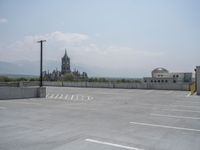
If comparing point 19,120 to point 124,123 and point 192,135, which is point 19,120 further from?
point 192,135

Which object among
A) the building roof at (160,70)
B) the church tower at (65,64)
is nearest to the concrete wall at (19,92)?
the church tower at (65,64)

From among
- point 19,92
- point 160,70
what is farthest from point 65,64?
point 19,92

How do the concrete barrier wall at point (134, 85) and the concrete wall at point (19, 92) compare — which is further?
the concrete barrier wall at point (134, 85)

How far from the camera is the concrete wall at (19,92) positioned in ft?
60.0

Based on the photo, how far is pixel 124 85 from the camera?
35969 millimetres

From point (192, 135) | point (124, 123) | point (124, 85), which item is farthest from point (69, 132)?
point (124, 85)

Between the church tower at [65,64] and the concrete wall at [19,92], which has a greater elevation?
the church tower at [65,64]

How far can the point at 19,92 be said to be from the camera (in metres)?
19.1

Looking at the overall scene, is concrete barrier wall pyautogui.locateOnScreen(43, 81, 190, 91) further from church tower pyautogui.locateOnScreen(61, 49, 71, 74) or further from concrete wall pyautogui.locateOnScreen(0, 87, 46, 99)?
church tower pyautogui.locateOnScreen(61, 49, 71, 74)

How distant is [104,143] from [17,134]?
2.88 m

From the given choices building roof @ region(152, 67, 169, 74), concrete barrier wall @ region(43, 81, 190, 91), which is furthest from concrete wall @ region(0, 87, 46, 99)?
building roof @ region(152, 67, 169, 74)

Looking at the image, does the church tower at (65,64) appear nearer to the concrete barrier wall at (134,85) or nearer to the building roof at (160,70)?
the building roof at (160,70)

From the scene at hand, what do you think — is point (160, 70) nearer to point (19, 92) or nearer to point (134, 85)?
point (134, 85)

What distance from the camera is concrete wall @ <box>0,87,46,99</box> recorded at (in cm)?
1829
